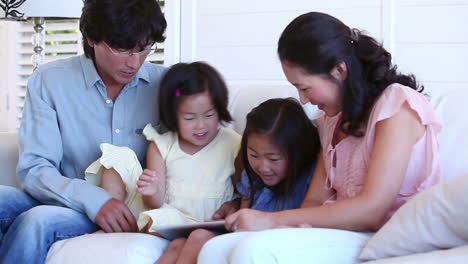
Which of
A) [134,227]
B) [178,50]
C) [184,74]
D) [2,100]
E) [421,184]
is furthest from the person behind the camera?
[2,100]

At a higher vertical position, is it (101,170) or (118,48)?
(118,48)

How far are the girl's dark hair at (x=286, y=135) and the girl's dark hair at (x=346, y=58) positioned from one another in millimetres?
236

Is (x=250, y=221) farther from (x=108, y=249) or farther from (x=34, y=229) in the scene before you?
(x=34, y=229)

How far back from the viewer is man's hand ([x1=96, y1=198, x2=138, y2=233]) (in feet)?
5.72

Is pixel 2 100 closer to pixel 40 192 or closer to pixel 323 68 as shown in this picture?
pixel 40 192

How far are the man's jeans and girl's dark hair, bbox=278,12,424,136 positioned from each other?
0.70 m

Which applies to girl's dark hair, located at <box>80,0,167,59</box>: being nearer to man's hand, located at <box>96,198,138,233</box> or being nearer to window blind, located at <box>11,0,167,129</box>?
man's hand, located at <box>96,198,138,233</box>

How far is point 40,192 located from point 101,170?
0.18 meters

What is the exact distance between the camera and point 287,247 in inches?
48.5

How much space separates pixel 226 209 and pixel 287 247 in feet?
2.05

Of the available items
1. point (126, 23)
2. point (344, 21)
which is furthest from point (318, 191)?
point (344, 21)

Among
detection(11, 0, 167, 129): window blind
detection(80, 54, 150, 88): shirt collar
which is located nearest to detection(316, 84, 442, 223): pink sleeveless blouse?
detection(80, 54, 150, 88): shirt collar

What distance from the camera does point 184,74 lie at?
1.92m

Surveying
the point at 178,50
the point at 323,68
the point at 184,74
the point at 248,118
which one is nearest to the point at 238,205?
the point at 248,118
